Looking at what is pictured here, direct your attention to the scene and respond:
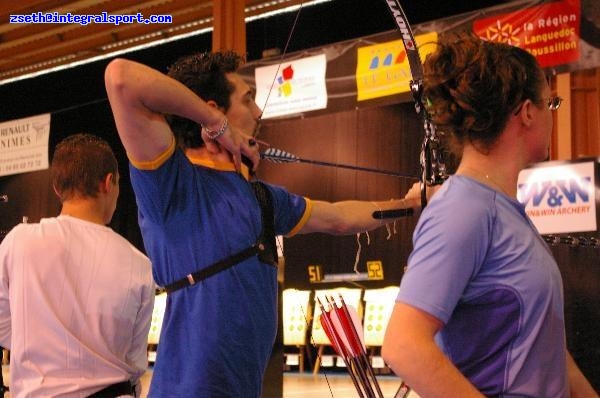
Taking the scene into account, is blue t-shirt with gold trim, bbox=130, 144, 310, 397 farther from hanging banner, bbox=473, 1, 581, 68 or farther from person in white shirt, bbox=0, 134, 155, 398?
hanging banner, bbox=473, 1, 581, 68

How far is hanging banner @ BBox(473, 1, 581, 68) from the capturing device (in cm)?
534

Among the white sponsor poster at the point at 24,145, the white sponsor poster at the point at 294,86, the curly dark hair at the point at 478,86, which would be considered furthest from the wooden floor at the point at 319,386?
the curly dark hair at the point at 478,86

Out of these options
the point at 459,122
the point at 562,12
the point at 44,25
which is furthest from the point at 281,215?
the point at 44,25

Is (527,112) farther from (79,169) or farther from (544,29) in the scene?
(544,29)

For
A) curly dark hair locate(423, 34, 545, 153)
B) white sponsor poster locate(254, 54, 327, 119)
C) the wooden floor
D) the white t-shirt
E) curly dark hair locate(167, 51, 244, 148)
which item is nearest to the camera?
curly dark hair locate(423, 34, 545, 153)

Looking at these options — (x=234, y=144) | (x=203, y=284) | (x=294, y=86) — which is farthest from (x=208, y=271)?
(x=294, y=86)

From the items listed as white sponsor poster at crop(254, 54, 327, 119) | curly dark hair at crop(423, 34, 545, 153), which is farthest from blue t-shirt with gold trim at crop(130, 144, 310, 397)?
white sponsor poster at crop(254, 54, 327, 119)

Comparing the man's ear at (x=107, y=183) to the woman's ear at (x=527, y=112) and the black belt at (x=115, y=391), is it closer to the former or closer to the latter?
the black belt at (x=115, y=391)

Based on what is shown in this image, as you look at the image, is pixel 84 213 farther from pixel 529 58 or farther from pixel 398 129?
pixel 398 129

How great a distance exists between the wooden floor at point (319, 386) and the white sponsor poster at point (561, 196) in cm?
171

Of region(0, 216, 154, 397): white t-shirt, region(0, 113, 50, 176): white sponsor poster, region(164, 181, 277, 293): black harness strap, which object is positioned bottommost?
region(0, 216, 154, 397): white t-shirt

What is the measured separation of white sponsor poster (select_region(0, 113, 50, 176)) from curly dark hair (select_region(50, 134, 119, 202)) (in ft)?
21.1

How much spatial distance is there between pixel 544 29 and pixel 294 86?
7.35 ft

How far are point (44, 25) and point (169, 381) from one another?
7.02 m
